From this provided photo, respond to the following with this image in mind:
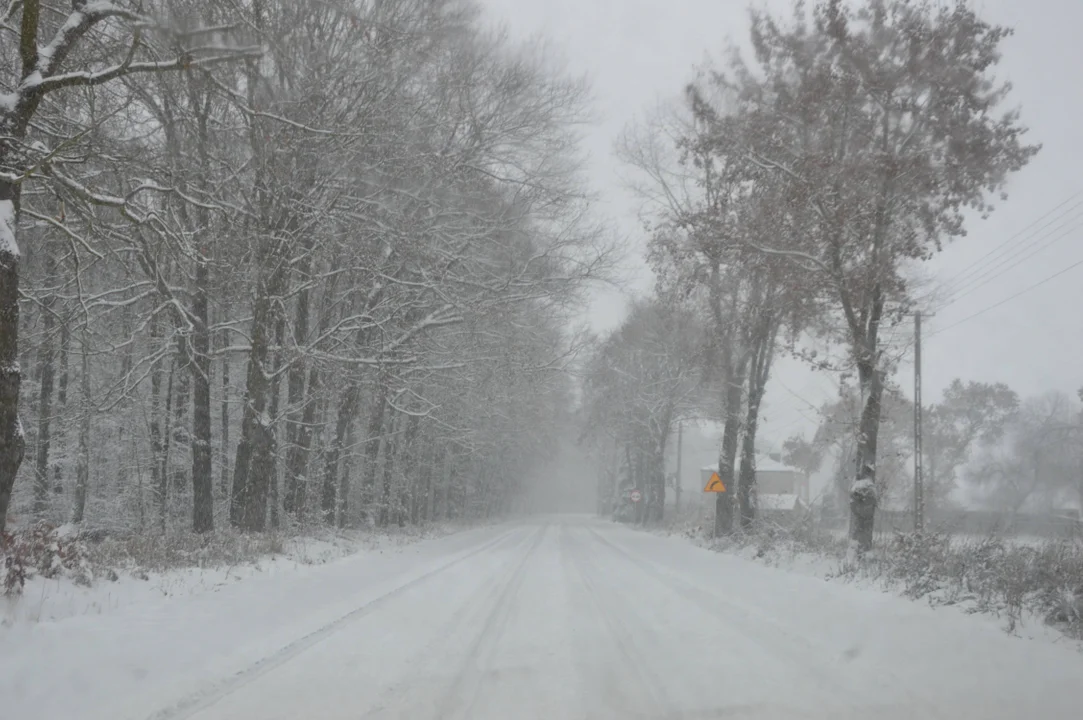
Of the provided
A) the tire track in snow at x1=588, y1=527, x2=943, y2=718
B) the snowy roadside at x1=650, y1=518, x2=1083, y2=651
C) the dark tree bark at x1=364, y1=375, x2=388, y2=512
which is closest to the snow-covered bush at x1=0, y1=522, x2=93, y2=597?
the tire track in snow at x1=588, y1=527, x2=943, y2=718

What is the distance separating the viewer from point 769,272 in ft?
51.9

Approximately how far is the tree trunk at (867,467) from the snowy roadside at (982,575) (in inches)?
17.3

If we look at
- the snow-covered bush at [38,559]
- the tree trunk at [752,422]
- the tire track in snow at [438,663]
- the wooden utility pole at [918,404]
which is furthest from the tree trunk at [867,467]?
the snow-covered bush at [38,559]

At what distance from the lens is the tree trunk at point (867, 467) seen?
14.6m

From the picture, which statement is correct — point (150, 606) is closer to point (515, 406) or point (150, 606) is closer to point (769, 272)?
point (769, 272)

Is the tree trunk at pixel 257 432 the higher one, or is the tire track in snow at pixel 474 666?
the tree trunk at pixel 257 432

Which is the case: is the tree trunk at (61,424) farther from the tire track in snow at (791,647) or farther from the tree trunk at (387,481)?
the tire track in snow at (791,647)

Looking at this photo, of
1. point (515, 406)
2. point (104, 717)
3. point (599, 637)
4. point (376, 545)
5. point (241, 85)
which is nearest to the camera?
point (104, 717)

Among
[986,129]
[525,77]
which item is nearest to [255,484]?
[525,77]

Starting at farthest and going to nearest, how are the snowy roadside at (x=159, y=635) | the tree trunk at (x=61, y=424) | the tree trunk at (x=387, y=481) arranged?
the tree trunk at (x=387, y=481) → the tree trunk at (x=61, y=424) → the snowy roadside at (x=159, y=635)

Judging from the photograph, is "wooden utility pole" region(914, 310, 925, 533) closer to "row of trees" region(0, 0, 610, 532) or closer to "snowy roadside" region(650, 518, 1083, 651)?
"snowy roadside" region(650, 518, 1083, 651)

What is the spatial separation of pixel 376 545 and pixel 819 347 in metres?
12.4

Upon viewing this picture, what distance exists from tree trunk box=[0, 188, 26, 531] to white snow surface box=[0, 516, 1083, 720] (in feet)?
5.87

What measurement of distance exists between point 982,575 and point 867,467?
18.0 feet
